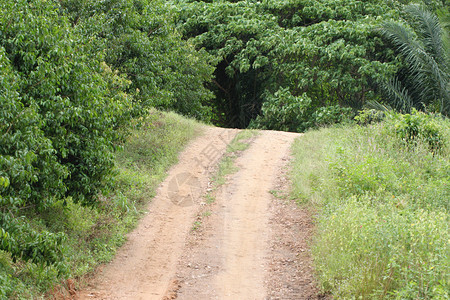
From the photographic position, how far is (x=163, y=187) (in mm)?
10273

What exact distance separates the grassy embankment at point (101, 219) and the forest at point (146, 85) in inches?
1.4

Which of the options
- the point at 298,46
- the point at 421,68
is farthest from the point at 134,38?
the point at 421,68

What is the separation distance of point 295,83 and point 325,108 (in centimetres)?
252

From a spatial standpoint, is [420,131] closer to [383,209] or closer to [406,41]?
[383,209]

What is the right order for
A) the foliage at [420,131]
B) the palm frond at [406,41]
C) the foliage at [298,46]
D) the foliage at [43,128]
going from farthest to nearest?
the foliage at [298,46] → the palm frond at [406,41] → the foliage at [420,131] → the foliage at [43,128]

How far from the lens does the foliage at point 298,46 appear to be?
1709 cm

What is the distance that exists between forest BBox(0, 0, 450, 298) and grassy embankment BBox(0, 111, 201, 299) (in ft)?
0.12

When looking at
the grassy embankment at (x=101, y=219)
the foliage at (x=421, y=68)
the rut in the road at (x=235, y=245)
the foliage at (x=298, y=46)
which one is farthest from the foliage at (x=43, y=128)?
the foliage at (x=421, y=68)

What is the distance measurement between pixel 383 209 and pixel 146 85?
22.8 feet

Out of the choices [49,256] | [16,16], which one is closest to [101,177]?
[49,256]

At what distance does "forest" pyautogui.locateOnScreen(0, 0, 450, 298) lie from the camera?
17.3 ft

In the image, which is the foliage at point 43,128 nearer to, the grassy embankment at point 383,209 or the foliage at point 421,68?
the grassy embankment at point 383,209

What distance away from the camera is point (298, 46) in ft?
56.0

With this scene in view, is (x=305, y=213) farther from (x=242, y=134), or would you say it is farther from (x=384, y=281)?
(x=242, y=134)
